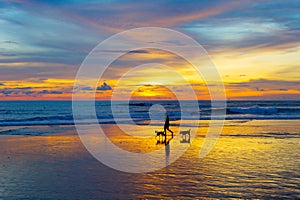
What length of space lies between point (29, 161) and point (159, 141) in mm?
8123

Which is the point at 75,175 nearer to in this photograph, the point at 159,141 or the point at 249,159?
the point at 249,159

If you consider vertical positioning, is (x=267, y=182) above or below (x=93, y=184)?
above

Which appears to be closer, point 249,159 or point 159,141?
point 249,159

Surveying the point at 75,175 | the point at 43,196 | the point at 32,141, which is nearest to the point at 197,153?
the point at 75,175

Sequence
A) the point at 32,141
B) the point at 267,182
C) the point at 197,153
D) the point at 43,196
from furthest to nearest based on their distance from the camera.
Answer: the point at 32,141
the point at 197,153
the point at 267,182
the point at 43,196

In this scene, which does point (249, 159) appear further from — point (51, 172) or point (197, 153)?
point (51, 172)

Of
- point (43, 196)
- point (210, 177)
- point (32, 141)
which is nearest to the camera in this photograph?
point (43, 196)

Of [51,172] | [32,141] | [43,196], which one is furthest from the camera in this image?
[32,141]

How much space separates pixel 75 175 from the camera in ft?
37.2

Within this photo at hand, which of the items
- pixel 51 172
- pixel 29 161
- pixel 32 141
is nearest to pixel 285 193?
pixel 51 172

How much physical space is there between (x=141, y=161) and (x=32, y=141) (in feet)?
30.6

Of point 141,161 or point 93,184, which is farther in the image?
point 141,161

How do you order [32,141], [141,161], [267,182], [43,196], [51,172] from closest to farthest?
[43,196] → [267,182] → [51,172] → [141,161] → [32,141]

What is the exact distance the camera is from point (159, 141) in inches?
788
